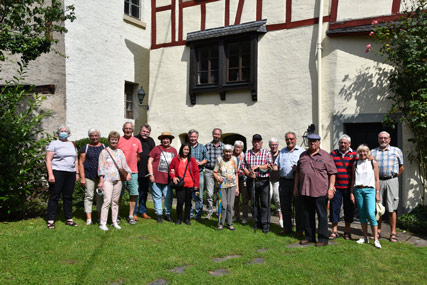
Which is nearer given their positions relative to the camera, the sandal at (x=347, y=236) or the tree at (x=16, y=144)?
the sandal at (x=347, y=236)

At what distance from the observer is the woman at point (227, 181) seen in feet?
22.1

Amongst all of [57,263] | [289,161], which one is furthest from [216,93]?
[57,263]

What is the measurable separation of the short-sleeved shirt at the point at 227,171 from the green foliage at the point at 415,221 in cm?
336

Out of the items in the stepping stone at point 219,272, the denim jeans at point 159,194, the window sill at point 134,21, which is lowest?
the stepping stone at point 219,272

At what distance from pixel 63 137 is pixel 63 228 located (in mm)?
1537

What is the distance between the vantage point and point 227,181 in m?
6.75

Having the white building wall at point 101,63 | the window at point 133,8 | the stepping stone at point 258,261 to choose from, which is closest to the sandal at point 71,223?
the stepping stone at point 258,261

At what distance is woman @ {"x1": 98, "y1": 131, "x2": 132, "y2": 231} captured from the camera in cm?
643

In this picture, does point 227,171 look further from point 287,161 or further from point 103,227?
point 103,227

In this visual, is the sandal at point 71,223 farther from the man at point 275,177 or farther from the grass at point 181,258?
the man at point 275,177

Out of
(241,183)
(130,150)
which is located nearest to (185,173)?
(130,150)

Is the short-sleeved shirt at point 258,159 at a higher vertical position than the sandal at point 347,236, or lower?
higher

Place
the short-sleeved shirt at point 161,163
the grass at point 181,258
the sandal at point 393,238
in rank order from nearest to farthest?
1. the grass at point 181,258
2. the sandal at point 393,238
3. the short-sleeved shirt at point 161,163

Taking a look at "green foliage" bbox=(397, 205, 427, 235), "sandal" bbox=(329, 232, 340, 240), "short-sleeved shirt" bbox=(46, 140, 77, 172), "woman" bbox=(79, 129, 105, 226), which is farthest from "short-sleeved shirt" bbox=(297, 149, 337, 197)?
"short-sleeved shirt" bbox=(46, 140, 77, 172)
